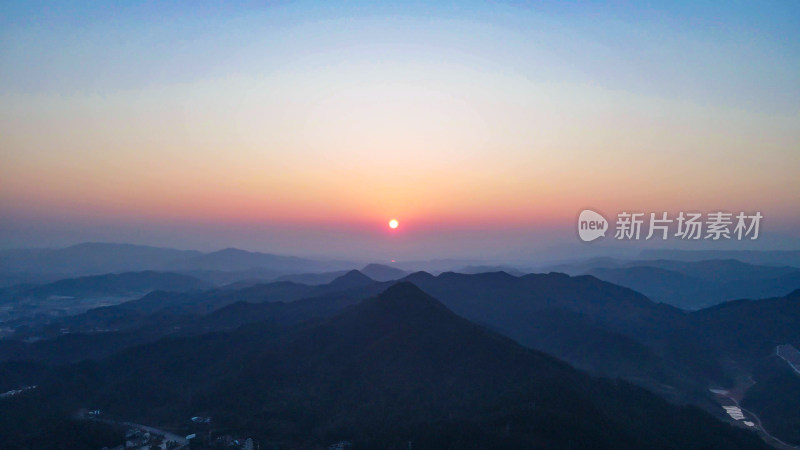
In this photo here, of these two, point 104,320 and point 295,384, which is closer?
point 295,384

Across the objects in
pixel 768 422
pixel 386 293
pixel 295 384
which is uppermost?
pixel 386 293

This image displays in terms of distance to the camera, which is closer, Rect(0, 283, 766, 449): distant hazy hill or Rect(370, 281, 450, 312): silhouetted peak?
Rect(0, 283, 766, 449): distant hazy hill

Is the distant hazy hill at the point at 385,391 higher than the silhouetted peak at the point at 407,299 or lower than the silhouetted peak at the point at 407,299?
lower

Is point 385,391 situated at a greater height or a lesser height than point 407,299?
lesser

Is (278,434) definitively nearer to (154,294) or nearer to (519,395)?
(519,395)

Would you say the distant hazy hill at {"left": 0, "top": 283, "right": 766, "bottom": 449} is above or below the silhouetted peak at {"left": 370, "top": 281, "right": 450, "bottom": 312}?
below

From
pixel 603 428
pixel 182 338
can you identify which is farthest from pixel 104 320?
pixel 603 428

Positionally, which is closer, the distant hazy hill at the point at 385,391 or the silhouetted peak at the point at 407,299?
the distant hazy hill at the point at 385,391

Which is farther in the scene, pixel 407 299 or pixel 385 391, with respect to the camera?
pixel 407 299
